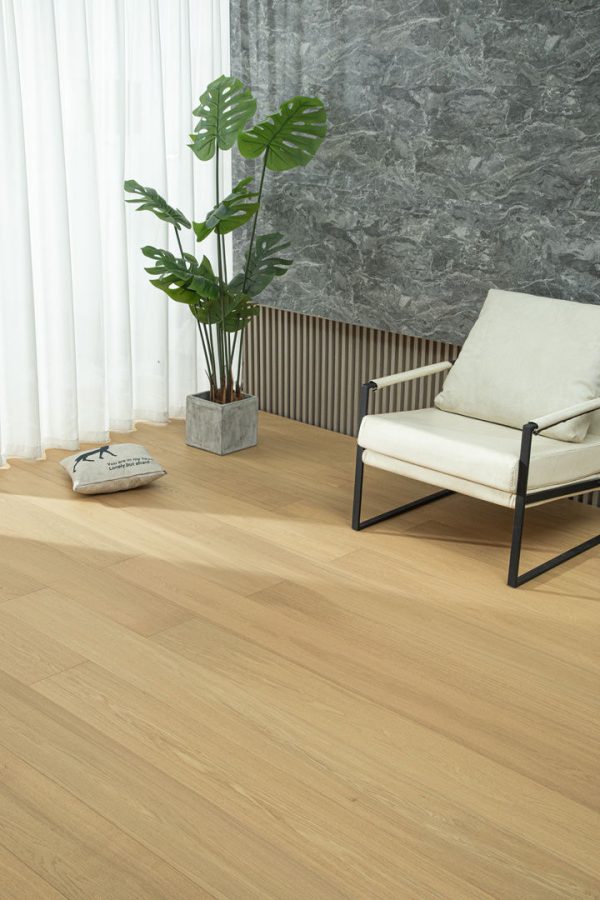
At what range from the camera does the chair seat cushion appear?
119 inches

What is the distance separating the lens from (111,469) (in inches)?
147

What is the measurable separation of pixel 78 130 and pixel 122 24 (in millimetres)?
506

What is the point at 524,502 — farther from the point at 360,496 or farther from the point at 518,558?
the point at 360,496

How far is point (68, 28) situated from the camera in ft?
12.9

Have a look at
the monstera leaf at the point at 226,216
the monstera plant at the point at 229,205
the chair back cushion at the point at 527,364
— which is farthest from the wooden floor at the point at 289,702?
the monstera leaf at the point at 226,216

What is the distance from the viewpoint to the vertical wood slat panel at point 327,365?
14.2 feet

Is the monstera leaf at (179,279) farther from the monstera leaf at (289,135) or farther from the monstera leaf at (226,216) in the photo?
the monstera leaf at (289,135)

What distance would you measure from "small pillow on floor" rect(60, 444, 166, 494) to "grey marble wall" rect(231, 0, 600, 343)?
3.98 ft

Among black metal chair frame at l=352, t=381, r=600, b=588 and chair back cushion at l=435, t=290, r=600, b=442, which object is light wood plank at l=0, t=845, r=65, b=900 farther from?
chair back cushion at l=435, t=290, r=600, b=442

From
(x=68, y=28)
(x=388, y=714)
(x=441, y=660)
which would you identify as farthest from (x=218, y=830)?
(x=68, y=28)

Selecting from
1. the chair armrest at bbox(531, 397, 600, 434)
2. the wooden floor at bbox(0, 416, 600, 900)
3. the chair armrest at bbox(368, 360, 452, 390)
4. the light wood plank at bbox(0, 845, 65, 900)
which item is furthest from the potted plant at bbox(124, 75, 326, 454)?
the light wood plank at bbox(0, 845, 65, 900)

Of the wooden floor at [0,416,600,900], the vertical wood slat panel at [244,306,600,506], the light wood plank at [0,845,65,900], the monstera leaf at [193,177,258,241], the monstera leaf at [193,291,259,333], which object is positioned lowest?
the light wood plank at [0,845,65,900]

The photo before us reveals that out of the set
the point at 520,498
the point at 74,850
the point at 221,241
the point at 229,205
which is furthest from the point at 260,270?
the point at 74,850

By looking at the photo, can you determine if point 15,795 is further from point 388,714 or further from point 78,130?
point 78,130
